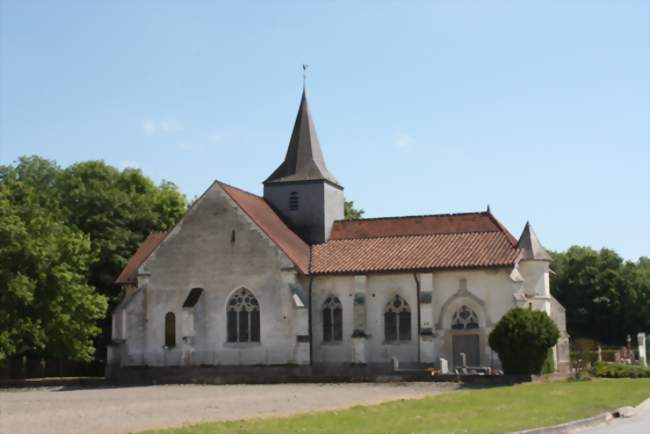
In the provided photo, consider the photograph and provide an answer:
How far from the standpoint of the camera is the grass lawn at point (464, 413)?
19.3 meters

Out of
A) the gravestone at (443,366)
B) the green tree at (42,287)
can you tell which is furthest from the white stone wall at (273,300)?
the green tree at (42,287)

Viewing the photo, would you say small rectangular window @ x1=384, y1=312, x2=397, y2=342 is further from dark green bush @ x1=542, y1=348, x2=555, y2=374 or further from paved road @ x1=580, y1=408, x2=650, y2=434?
paved road @ x1=580, y1=408, x2=650, y2=434

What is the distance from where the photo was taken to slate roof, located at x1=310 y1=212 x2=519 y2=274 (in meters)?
44.0

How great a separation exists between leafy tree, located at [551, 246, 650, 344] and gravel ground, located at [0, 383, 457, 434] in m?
46.2

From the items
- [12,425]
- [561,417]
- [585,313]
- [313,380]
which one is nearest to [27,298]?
[313,380]

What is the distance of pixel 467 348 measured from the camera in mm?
43469

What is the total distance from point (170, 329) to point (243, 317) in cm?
392

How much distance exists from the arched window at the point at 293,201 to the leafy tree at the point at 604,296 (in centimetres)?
3721

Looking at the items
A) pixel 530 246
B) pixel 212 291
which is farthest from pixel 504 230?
pixel 212 291

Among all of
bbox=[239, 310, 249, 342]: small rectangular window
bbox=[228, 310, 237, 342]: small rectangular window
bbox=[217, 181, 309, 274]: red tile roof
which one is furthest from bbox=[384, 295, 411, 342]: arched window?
bbox=[228, 310, 237, 342]: small rectangular window

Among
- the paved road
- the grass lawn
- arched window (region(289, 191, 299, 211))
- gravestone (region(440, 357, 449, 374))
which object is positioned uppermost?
arched window (region(289, 191, 299, 211))

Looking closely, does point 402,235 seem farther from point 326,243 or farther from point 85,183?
point 85,183

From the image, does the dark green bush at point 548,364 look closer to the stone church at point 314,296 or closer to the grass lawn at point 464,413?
the stone church at point 314,296

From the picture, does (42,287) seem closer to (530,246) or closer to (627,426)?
(530,246)
